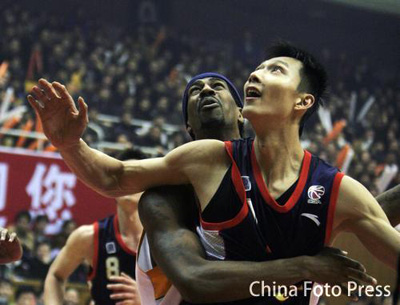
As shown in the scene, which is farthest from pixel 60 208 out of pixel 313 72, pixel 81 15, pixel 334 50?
pixel 334 50

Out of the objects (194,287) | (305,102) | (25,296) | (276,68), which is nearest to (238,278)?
(194,287)

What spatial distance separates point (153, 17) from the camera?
84.2 feet

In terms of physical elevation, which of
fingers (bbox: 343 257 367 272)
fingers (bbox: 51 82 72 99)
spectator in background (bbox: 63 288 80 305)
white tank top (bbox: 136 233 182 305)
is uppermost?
fingers (bbox: 51 82 72 99)

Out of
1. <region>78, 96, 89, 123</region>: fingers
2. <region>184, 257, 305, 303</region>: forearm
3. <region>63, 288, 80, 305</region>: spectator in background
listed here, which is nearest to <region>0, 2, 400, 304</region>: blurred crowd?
<region>63, 288, 80, 305</region>: spectator in background

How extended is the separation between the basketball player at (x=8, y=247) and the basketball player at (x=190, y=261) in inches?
28.0

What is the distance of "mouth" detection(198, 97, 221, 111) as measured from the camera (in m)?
5.02

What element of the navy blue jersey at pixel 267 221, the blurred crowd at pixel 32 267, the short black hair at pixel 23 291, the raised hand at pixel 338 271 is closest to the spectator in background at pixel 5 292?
the blurred crowd at pixel 32 267

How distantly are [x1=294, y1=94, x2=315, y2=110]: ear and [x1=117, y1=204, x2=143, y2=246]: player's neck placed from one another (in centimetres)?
294

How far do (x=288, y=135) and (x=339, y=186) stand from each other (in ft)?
1.39

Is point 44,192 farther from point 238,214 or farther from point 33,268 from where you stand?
point 238,214

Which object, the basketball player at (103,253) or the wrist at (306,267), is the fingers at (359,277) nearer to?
the wrist at (306,267)

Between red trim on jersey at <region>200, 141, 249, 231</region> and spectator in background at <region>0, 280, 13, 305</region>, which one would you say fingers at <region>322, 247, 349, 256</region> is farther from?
spectator in background at <region>0, 280, 13, 305</region>

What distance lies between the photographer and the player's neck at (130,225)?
22.6 ft

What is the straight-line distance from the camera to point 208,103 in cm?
505
